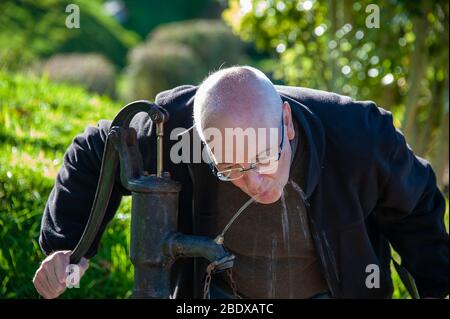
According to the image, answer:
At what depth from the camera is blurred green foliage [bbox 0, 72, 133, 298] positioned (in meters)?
3.48

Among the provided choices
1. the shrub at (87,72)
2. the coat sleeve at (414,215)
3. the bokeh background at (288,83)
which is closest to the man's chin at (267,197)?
the coat sleeve at (414,215)

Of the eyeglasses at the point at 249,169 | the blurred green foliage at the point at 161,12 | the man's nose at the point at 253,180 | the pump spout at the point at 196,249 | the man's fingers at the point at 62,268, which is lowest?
the man's fingers at the point at 62,268

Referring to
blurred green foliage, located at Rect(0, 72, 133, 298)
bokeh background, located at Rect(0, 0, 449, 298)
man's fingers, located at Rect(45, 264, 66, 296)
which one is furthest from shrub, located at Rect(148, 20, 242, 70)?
man's fingers, located at Rect(45, 264, 66, 296)

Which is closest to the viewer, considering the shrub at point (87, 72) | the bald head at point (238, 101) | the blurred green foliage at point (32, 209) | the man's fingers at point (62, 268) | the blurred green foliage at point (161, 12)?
the bald head at point (238, 101)

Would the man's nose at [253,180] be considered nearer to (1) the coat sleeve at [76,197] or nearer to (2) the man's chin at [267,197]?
(2) the man's chin at [267,197]

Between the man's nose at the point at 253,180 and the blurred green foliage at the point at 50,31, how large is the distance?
427 inches

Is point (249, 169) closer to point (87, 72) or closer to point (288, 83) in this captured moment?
point (288, 83)

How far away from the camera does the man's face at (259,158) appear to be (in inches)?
80.9

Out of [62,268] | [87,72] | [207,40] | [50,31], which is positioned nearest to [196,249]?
[62,268]

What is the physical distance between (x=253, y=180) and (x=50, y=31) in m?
13.3

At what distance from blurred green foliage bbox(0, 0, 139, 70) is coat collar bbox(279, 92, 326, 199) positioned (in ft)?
34.6

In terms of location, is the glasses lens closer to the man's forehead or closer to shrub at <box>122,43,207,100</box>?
the man's forehead
